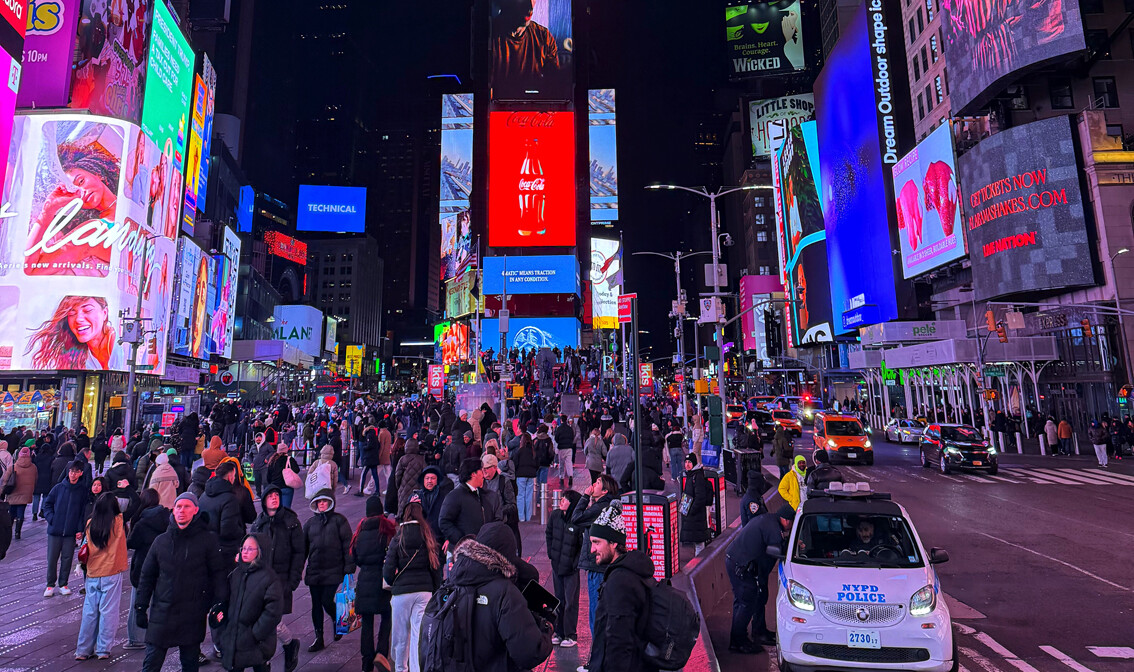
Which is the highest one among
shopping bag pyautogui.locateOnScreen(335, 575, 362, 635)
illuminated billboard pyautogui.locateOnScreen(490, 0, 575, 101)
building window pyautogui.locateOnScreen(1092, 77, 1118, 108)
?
illuminated billboard pyautogui.locateOnScreen(490, 0, 575, 101)

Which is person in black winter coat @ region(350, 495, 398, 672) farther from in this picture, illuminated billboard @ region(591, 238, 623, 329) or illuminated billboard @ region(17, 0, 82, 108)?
illuminated billboard @ region(591, 238, 623, 329)

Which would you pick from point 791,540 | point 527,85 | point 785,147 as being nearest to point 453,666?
point 791,540

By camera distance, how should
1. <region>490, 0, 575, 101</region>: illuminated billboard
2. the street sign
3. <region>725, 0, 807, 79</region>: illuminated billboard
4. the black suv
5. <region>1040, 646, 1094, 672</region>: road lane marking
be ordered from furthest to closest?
<region>725, 0, 807, 79</region>: illuminated billboard
<region>490, 0, 575, 101</region>: illuminated billboard
the black suv
the street sign
<region>1040, 646, 1094, 672</region>: road lane marking

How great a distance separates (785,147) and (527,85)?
38681 mm

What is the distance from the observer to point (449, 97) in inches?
3907

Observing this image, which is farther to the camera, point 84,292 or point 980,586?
point 84,292

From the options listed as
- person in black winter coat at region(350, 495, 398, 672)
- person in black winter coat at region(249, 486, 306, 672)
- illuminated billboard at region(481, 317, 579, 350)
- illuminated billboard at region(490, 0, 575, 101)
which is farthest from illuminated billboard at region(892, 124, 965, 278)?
person in black winter coat at region(249, 486, 306, 672)

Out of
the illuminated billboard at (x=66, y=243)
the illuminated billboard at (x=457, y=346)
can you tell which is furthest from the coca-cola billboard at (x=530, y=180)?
the illuminated billboard at (x=66, y=243)

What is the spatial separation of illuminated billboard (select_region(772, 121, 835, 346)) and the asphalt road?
53432 millimetres

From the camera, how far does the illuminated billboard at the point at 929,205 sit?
42969 millimetres

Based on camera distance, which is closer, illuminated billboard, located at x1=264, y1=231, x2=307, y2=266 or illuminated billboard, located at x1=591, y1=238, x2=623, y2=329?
illuminated billboard, located at x1=591, y1=238, x2=623, y2=329

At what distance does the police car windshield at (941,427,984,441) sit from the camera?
22.5m

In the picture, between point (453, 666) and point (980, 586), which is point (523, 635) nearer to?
point (453, 666)

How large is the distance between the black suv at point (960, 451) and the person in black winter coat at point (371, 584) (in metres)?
22.2
